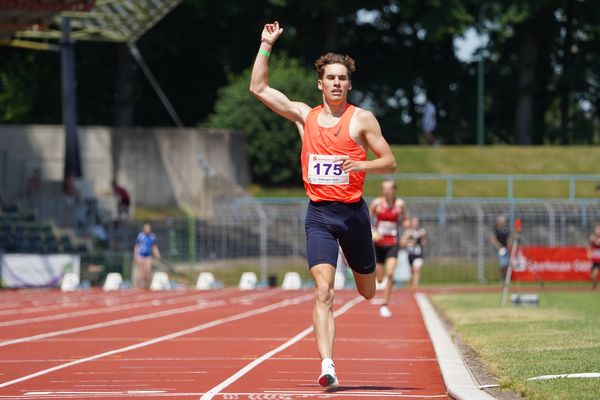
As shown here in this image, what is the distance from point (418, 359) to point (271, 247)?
27.8 m

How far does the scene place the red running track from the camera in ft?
35.5

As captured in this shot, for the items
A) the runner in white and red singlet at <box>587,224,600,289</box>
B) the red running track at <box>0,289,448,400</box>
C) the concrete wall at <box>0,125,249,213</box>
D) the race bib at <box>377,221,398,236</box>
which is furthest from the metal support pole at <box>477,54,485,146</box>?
the race bib at <box>377,221,398,236</box>

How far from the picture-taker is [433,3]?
5822 centimetres

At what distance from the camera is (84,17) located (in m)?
45.4

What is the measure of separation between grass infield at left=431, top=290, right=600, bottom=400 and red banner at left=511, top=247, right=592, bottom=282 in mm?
12936

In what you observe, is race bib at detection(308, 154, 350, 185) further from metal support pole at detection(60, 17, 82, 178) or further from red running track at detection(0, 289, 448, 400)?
metal support pole at detection(60, 17, 82, 178)

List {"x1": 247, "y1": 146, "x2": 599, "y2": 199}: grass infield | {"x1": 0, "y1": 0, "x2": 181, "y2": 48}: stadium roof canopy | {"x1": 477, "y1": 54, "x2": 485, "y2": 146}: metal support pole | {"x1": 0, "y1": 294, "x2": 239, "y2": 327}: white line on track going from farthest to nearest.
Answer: {"x1": 477, "y1": 54, "x2": 485, "y2": 146}: metal support pole → {"x1": 247, "y1": 146, "x2": 599, "y2": 199}: grass infield → {"x1": 0, "y1": 0, "x2": 181, "y2": 48}: stadium roof canopy → {"x1": 0, "y1": 294, "x2": 239, "y2": 327}: white line on track

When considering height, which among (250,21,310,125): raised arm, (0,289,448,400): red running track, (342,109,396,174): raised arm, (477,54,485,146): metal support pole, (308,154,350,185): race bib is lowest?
(0,289,448,400): red running track

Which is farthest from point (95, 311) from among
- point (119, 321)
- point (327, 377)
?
point (327, 377)

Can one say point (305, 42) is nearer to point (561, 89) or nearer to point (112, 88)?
point (112, 88)

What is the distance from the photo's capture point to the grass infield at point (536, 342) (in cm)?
994

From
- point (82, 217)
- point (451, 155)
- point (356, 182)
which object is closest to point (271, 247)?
point (82, 217)

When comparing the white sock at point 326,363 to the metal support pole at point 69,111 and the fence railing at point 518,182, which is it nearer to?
the metal support pole at point 69,111

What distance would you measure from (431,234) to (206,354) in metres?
27.7
